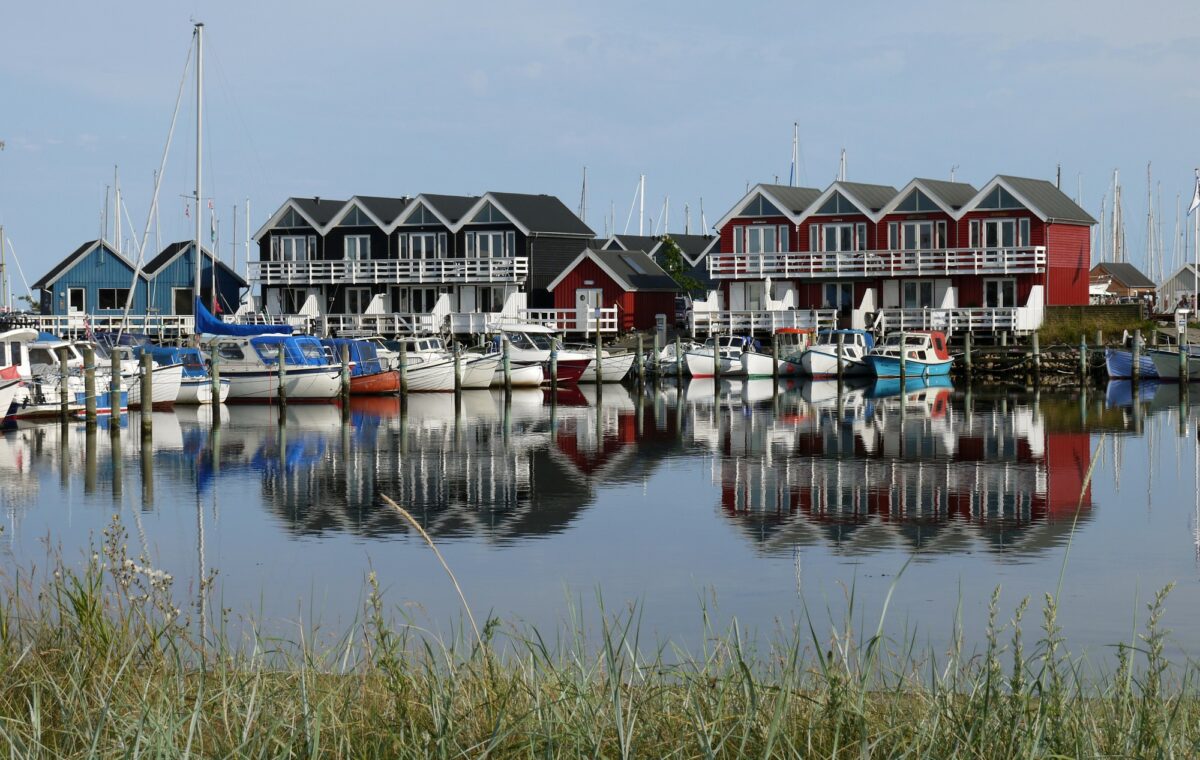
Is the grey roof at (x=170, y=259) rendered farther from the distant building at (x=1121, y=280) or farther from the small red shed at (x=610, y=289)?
the distant building at (x=1121, y=280)

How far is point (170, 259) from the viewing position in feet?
246

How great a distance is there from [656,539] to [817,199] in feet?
159

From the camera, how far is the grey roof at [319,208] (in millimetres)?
74438

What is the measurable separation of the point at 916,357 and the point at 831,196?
10.7 metres

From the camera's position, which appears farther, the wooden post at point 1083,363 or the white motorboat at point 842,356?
the white motorboat at point 842,356

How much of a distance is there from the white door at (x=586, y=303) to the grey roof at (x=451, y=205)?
7.34 metres

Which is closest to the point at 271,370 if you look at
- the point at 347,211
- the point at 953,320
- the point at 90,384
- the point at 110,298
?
the point at 90,384

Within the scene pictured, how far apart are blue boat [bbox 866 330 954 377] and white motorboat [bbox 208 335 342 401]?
22.4 metres

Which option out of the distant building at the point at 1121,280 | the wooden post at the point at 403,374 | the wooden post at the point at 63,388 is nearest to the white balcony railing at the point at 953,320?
the wooden post at the point at 403,374

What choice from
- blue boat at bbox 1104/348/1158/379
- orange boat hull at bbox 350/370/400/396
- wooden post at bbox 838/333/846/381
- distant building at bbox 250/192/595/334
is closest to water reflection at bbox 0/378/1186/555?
orange boat hull at bbox 350/370/400/396

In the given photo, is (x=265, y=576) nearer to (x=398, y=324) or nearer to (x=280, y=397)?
(x=280, y=397)

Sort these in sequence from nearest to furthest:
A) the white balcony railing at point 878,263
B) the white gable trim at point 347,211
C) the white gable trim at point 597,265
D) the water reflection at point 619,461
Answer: the water reflection at point 619,461
the white balcony railing at point 878,263
the white gable trim at point 597,265
the white gable trim at point 347,211

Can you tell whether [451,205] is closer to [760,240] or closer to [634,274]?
[634,274]

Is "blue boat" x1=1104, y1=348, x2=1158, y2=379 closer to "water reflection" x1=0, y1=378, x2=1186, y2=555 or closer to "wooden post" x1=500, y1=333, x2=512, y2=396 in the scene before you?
"water reflection" x1=0, y1=378, x2=1186, y2=555
